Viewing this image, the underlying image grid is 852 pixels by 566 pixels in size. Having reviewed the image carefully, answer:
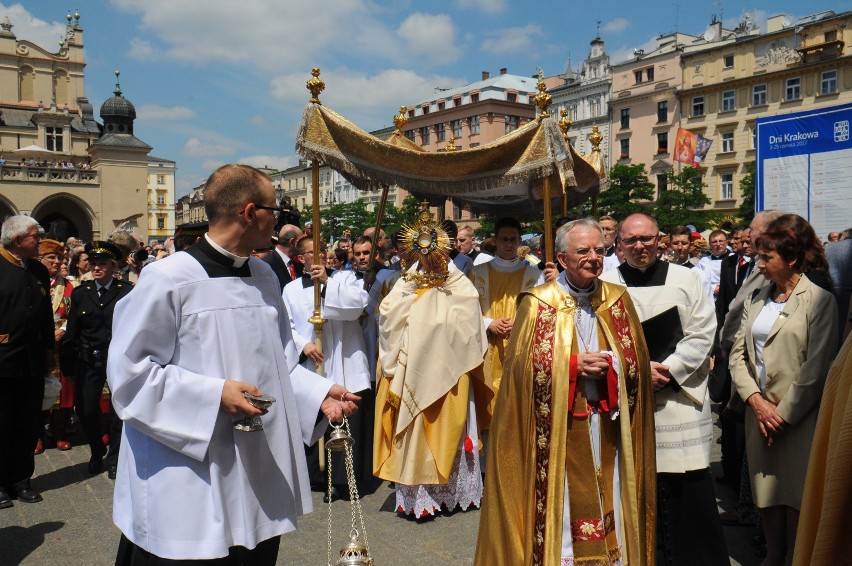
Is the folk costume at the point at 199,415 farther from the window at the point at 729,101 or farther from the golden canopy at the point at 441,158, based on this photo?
the window at the point at 729,101

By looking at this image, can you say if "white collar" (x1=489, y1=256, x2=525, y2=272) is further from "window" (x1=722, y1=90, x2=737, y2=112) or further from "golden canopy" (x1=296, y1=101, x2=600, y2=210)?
"window" (x1=722, y1=90, x2=737, y2=112)

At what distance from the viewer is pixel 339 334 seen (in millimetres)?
6797

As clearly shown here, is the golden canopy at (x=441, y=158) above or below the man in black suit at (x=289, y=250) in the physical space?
above

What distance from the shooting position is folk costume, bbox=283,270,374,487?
21.5 ft

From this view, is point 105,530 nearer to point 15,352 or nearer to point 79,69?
point 15,352

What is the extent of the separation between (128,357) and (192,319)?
0.88ft

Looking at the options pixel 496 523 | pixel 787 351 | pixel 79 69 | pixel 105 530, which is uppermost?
pixel 79 69

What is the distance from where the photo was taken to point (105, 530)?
556 centimetres

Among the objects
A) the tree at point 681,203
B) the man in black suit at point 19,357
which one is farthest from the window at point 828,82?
the man in black suit at point 19,357

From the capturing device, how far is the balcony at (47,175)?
180 ft

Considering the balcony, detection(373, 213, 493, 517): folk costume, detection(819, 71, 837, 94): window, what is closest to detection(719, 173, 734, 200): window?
detection(819, 71, 837, 94): window

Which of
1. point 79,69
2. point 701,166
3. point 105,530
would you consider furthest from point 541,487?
point 79,69

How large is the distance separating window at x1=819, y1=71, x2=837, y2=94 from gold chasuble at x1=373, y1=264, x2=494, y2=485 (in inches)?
1905

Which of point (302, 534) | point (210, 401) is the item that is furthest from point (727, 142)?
point (210, 401)
